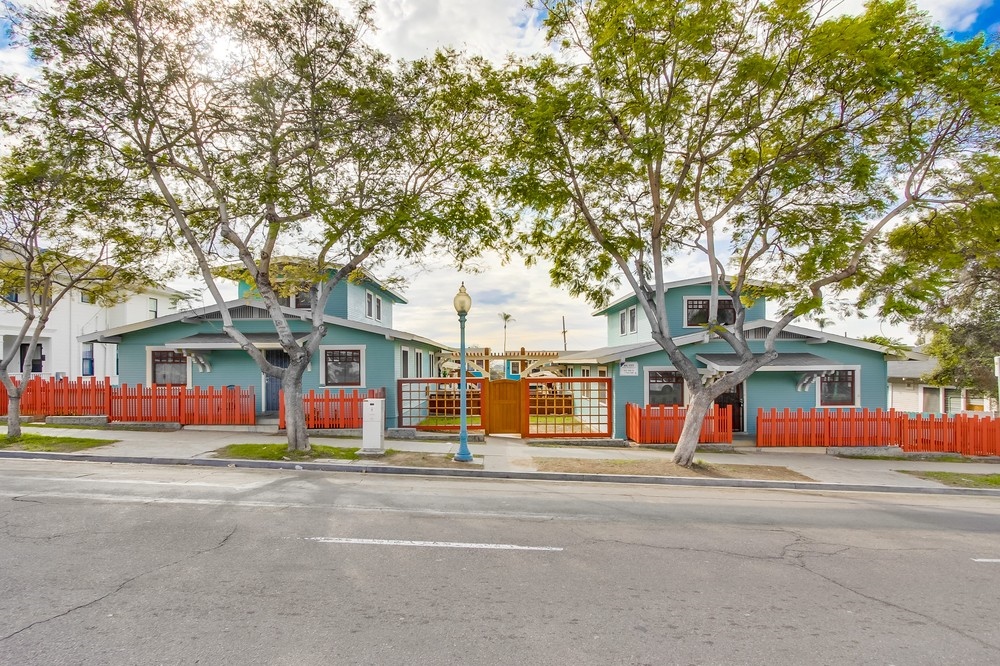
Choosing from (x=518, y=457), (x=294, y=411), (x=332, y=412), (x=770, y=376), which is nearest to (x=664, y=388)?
(x=770, y=376)

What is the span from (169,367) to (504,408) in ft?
39.4

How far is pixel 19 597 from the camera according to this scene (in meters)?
4.24

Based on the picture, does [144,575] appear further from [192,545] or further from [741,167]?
[741,167]

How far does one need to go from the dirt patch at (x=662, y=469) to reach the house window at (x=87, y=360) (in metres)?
26.4

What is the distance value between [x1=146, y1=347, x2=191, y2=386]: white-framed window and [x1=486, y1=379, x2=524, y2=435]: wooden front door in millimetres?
10703

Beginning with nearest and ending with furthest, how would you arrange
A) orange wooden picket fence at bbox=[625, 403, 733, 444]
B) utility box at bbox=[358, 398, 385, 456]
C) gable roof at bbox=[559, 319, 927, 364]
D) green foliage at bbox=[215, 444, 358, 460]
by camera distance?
green foliage at bbox=[215, 444, 358, 460] < utility box at bbox=[358, 398, 385, 456] < orange wooden picket fence at bbox=[625, 403, 733, 444] < gable roof at bbox=[559, 319, 927, 364]

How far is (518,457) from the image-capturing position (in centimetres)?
1248

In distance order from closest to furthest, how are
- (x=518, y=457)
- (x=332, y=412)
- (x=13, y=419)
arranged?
(x=518, y=457) → (x=13, y=419) → (x=332, y=412)

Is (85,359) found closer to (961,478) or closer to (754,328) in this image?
(754,328)

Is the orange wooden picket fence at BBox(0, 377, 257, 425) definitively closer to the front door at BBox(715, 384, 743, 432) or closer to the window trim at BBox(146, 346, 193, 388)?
the window trim at BBox(146, 346, 193, 388)

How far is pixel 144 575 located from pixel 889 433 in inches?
711

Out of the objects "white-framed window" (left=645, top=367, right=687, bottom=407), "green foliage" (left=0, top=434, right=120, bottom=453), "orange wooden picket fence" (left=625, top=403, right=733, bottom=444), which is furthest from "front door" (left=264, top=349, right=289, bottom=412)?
"white-framed window" (left=645, top=367, right=687, bottom=407)

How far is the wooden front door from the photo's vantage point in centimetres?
1580

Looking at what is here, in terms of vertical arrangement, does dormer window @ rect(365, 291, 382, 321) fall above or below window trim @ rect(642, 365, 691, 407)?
above
